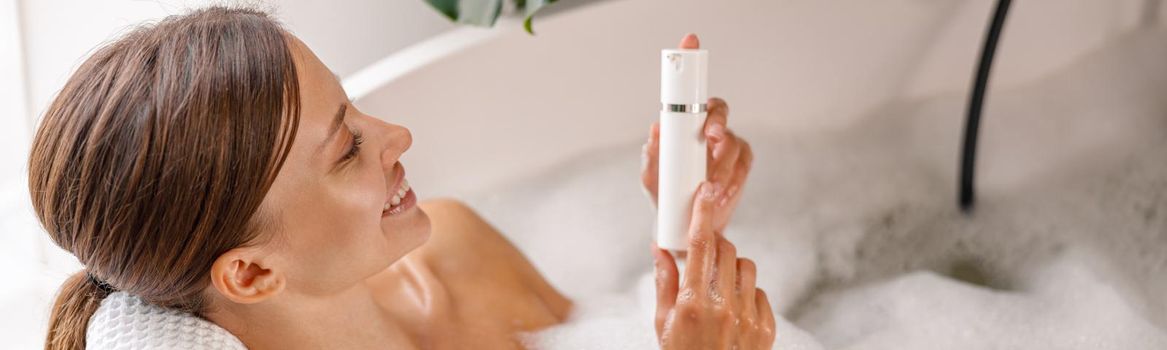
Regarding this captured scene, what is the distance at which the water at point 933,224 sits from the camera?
1.24 meters

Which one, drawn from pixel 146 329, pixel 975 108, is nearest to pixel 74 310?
pixel 146 329

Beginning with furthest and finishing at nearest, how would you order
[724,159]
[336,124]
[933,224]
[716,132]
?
[933,224] → [724,159] → [716,132] → [336,124]

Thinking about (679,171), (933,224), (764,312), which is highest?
(679,171)

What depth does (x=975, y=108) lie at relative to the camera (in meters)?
1.34

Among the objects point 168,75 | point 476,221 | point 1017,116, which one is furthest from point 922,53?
point 168,75

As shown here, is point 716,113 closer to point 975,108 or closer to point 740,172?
point 740,172

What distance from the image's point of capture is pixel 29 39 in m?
1.31

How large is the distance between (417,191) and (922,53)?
72 cm

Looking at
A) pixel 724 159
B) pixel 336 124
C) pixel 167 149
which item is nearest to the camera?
pixel 167 149

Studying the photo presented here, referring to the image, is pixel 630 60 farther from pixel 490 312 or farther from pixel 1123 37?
pixel 1123 37

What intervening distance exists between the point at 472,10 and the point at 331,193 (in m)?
0.43

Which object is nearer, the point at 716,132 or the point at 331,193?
the point at 331,193

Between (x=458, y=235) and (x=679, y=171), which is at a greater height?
(x=679, y=171)

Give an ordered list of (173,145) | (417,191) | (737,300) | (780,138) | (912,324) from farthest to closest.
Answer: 1. (780,138)
2. (417,191)
3. (912,324)
4. (737,300)
5. (173,145)
